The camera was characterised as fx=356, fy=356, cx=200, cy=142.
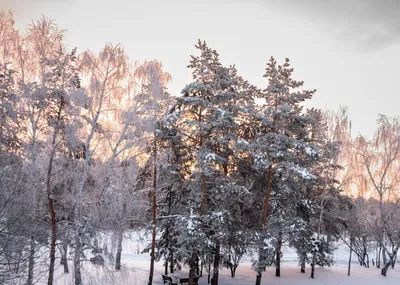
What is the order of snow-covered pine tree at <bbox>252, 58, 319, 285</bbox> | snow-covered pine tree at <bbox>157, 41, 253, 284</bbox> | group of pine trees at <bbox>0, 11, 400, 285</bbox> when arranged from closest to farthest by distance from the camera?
group of pine trees at <bbox>0, 11, 400, 285</bbox> → snow-covered pine tree at <bbox>157, 41, 253, 284</bbox> → snow-covered pine tree at <bbox>252, 58, 319, 285</bbox>

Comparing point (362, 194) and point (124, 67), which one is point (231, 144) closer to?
point (124, 67)

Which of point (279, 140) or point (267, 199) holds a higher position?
point (279, 140)

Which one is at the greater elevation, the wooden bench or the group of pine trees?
the group of pine trees

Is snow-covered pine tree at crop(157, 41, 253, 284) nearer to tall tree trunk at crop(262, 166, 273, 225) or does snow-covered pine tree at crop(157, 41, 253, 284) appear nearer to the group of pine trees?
the group of pine trees

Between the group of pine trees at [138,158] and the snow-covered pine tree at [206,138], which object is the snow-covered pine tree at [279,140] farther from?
the snow-covered pine tree at [206,138]

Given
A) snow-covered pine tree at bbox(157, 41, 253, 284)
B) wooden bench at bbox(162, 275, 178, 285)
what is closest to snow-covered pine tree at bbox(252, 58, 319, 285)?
snow-covered pine tree at bbox(157, 41, 253, 284)

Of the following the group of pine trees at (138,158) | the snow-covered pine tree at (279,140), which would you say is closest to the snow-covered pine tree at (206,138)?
the group of pine trees at (138,158)

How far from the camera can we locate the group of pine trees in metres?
12.2

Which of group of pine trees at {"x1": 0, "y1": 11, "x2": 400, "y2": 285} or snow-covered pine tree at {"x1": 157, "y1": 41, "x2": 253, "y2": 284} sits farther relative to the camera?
snow-covered pine tree at {"x1": 157, "y1": 41, "x2": 253, "y2": 284}

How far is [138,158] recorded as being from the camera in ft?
55.3

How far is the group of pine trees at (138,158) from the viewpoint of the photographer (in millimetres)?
12242

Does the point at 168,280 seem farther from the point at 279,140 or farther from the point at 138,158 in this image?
the point at 279,140

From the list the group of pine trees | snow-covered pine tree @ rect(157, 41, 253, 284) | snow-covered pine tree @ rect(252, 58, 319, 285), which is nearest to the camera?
the group of pine trees

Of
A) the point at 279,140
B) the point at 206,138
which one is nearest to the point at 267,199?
the point at 279,140
